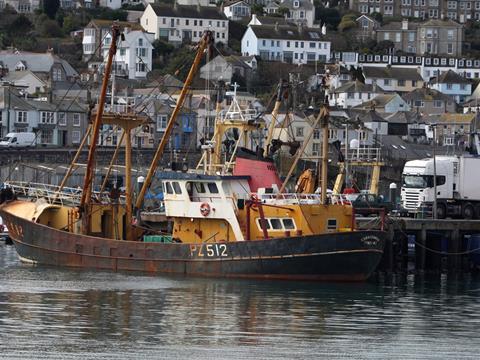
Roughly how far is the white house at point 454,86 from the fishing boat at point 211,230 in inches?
4025

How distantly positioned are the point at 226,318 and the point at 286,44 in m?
121

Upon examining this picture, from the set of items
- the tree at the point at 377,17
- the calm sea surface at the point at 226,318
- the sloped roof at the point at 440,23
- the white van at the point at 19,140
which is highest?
the tree at the point at 377,17

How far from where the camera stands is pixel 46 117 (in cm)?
12388

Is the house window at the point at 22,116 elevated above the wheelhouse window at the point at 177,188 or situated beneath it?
elevated above

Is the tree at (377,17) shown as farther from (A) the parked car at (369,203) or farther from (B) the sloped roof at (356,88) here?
(A) the parked car at (369,203)

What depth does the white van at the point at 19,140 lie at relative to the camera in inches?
4530

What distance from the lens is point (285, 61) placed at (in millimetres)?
171125

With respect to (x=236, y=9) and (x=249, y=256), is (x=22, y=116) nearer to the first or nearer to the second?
(x=249, y=256)

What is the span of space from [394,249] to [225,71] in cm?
8428

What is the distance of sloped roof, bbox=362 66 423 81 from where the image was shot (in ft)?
560

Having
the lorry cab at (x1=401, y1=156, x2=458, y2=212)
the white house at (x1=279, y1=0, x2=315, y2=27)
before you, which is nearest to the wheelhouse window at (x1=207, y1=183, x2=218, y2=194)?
the lorry cab at (x1=401, y1=156, x2=458, y2=212)

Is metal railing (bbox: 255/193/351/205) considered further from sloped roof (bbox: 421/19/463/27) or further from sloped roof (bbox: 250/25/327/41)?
sloped roof (bbox: 421/19/463/27)

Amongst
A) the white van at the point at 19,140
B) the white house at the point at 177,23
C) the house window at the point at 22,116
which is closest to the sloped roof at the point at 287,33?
the white house at the point at 177,23

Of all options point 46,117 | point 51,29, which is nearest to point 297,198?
point 46,117
